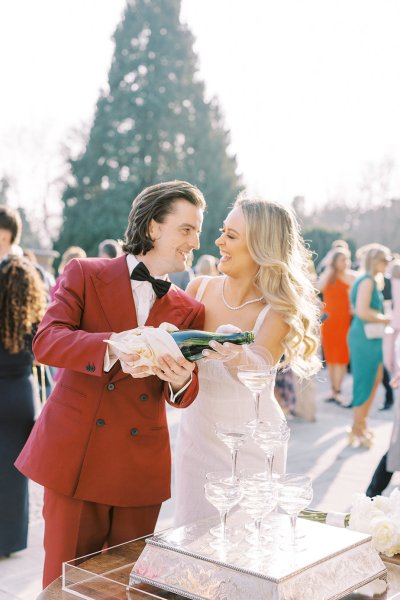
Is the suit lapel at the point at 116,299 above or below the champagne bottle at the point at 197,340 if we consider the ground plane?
above

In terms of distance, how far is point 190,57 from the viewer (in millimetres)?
33562

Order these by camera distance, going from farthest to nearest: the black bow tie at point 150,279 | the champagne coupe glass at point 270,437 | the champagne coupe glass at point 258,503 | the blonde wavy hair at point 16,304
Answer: the blonde wavy hair at point 16,304, the black bow tie at point 150,279, the champagne coupe glass at point 270,437, the champagne coupe glass at point 258,503

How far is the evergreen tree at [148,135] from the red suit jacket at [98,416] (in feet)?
93.1

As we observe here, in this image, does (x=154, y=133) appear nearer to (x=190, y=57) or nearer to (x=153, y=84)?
(x=153, y=84)

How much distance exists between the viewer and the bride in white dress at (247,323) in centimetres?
309

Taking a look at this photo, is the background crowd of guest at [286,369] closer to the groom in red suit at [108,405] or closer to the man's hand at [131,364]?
the groom in red suit at [108,405]

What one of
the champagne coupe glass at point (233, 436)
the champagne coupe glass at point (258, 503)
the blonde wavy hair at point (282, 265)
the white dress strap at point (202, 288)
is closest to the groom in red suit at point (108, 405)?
the champagne coupe glass at point (233, 436)

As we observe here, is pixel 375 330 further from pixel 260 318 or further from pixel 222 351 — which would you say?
pixel 222 351

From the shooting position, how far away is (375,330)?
7793 mm

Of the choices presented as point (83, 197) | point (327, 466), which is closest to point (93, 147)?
point (83, 197)

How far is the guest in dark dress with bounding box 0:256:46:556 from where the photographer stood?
14.5 ft

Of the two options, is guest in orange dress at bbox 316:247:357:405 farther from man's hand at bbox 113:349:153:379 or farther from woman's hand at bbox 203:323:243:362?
man's hand at bbox 113:349:153:379

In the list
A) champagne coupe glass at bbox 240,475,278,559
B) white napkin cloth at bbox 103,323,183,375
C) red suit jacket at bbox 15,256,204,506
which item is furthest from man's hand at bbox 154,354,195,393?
champagne coupe glass at bbox 240,475,278,559

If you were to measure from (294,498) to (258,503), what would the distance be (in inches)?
4.4
